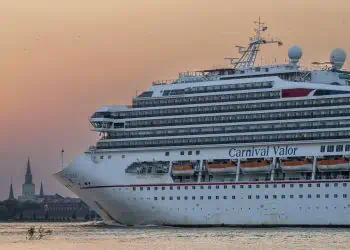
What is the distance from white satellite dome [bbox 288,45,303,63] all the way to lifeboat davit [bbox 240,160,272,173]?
1046 centimetres

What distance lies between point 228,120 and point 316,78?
7929 mm

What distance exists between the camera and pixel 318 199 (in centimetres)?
10825

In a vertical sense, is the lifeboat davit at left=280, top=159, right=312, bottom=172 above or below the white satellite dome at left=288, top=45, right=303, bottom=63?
below

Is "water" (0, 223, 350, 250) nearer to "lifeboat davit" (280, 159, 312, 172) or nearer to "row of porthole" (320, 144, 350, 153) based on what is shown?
"lifeboat davit" (280, 159, 312, 172)

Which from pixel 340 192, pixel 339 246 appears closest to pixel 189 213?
pixel 340 192

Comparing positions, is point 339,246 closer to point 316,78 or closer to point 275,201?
point 275,201

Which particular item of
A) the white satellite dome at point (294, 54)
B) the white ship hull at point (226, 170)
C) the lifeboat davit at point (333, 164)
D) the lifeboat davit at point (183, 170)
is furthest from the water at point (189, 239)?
the white satellite dome at point (294, 54)

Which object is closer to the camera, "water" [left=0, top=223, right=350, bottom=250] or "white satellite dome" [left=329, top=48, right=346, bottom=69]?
"water" [left=0, top=223, right=350, bottom=250]

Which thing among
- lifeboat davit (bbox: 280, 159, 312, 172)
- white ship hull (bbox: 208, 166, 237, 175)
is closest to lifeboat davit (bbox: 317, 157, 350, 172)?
lifeboat davit (bbox: 280, 159, 312, 172)

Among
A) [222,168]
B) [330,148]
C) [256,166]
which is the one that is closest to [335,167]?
[330,148]

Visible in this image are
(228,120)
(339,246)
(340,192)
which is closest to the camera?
(339,246)

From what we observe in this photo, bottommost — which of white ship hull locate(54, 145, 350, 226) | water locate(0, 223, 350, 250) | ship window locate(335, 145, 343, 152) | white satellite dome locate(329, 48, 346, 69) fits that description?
water locate(0, 223, 350, 250)

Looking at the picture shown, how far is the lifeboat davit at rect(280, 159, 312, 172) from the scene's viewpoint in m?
109

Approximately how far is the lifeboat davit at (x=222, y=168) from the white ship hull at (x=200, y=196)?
0.96 meters
